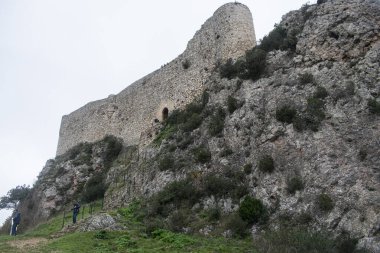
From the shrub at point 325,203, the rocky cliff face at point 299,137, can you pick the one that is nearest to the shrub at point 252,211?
the rocky cliff face at point 299,137

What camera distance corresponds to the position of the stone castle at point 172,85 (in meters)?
28.9

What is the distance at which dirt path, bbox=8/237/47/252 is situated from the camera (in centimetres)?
1752

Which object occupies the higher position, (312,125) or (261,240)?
(312,125)

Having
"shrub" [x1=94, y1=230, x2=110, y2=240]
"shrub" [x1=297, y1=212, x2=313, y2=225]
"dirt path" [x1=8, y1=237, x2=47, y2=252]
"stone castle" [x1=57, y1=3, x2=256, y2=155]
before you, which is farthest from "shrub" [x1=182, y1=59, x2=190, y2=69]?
"shrub" [x1=297, y1=212, x2=313, y2=225]

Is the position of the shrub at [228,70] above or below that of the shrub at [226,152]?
above

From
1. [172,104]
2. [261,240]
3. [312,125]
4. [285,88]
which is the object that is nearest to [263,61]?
[285,88]

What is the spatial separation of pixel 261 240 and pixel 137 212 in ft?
26.9

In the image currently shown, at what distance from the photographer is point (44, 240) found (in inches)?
764

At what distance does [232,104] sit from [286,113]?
4008 mm

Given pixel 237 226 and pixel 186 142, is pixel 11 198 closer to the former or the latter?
pixel 186 142

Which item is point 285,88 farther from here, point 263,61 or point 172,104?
point 172,104

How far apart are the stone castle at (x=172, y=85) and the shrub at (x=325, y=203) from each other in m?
13.4

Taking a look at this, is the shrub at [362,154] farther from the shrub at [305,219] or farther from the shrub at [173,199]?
the shrub at [173,199]

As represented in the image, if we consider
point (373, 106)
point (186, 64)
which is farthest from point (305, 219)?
point (186, 64)
